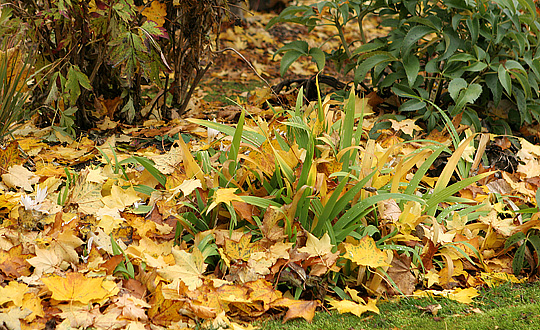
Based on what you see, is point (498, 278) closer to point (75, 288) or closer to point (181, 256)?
point (181, 256)

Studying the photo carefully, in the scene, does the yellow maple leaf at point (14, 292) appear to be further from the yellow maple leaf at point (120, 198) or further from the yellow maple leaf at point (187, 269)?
the yellow maple leaf at point (120, 198)

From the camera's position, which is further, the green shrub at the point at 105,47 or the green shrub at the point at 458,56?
the green shrub at the point at 458,56

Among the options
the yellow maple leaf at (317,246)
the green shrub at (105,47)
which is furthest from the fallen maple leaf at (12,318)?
the green shrub at (105,47)

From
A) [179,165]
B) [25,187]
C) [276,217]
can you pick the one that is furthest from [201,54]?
[276,217]

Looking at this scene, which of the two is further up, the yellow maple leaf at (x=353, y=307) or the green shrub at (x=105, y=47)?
the green shrub at (x=105, y=47)

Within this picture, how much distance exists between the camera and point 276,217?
1694mm

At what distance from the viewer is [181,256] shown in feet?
5.09

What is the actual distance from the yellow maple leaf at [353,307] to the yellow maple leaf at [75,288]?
704 millimetres

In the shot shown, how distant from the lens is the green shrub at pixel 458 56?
255 centimetres

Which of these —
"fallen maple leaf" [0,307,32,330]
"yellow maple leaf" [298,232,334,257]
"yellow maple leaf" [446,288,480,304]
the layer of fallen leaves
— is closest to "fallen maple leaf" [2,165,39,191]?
the layer of fallen leaves

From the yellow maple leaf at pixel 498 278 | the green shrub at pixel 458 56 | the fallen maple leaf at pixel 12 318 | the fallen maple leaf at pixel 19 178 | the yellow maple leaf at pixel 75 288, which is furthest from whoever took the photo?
the green shrub at pixel 458 56

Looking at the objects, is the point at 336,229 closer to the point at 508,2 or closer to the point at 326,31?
the point at 508,2

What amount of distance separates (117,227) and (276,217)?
2.03 feet

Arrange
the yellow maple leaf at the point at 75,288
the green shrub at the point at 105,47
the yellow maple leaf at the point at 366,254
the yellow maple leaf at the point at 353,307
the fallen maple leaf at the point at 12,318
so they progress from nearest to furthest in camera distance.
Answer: the fallen maple leaf at the point at 12,318 < the yellow maple leaf at the point at 75,288 < the yellow maple leaf at the point at 353,307 < the yellow maple leaf at the point at 366,254 < the green shrub at the point at 105,47
